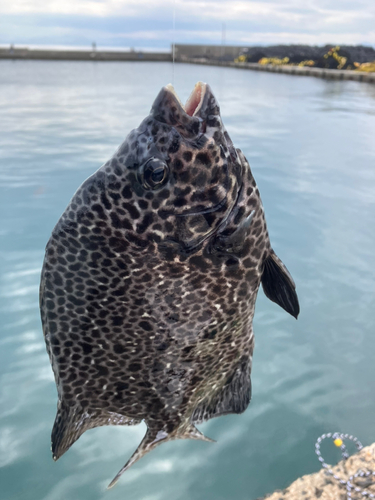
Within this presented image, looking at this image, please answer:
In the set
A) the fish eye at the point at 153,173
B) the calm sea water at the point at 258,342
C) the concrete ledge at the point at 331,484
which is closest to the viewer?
the fish eye at the point at 153,173

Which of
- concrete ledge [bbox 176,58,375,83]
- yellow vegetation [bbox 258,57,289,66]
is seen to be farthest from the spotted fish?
yellow vegetation [bbox 258,57,289,66]

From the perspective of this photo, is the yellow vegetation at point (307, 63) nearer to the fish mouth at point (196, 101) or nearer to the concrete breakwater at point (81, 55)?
the concrete breakwater at point (81, 55)

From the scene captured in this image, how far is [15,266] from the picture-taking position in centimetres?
772

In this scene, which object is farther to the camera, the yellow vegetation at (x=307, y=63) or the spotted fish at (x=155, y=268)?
the yellow vegetation at (x=307, y=63)

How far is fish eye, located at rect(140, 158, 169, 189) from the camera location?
179 centimetres

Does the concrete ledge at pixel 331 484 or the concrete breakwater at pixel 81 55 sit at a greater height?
the concrete breakwater at pixel 81 55

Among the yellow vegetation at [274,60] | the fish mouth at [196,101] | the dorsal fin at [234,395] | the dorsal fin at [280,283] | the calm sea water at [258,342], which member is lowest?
the calm sea water at [258,342]

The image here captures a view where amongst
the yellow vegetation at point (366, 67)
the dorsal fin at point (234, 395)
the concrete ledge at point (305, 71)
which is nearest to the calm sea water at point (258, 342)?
the dorsal fin at point (234, 395)

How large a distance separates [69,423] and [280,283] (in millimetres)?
1135

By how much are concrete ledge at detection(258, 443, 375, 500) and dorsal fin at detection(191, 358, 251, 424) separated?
1.68 m

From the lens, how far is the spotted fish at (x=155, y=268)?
6.04 feet

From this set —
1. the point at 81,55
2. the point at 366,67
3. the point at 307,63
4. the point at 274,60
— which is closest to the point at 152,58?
the point at 81,55

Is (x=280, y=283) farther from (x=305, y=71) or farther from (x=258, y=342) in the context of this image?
(x=305, y=71)

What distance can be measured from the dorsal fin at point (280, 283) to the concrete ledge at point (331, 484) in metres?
2.18
